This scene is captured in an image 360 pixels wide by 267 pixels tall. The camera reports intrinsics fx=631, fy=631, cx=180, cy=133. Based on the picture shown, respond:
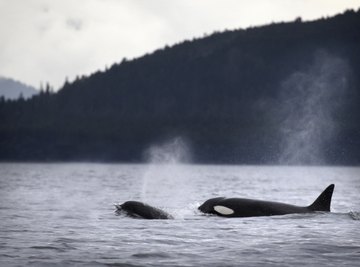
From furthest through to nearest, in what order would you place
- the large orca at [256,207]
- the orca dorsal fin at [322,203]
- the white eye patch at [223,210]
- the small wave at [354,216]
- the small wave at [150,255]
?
the orca dorsal fin at [322,203] < the white eye patch at [223,210] < the large orca at [256,207] < the small wave at [354,216] < the small wave at [150,255]

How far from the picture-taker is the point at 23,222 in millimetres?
17406

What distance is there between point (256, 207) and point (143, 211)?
133 inches

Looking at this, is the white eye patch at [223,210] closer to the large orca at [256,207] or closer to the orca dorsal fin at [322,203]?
the large orca at [256,207]

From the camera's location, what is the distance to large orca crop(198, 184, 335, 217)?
61.1 ft

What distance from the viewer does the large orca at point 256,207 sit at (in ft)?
61.1

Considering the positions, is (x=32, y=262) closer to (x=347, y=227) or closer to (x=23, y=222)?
(x=23, y=222)

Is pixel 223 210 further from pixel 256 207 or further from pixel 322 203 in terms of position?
pixel 322 203

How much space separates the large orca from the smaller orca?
1687 mm

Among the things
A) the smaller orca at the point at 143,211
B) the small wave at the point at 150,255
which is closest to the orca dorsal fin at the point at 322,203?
the smaller orca at the point at 143,211

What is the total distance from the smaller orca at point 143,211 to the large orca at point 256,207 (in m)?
1.69

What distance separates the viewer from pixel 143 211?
1852cm

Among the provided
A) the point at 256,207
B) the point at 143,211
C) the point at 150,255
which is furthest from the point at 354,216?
the point at 150,255

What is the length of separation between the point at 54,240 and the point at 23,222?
4.09m

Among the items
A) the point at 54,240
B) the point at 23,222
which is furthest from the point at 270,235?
the point at 23,222
